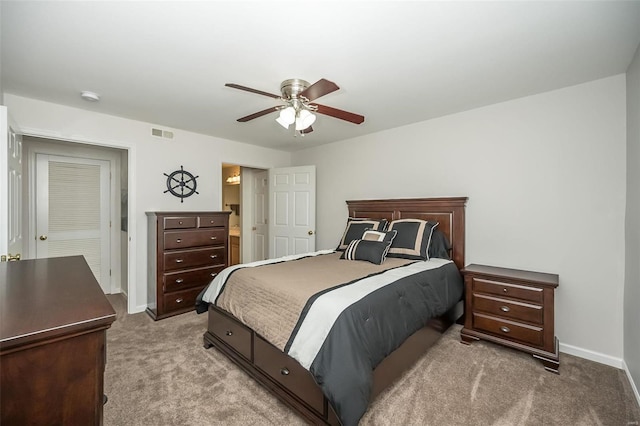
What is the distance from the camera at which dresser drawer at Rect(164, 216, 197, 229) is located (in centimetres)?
333

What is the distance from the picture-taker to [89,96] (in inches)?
104

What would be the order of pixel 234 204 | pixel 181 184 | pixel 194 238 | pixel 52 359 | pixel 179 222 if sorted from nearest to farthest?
pixel 52 359, pixel 179 222, pixel 194 238, pixel 181 184, pixel 234 204

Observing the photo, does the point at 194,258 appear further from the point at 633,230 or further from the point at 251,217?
the point at 633,230

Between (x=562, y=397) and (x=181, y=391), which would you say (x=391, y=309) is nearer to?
(x=562, y=397)

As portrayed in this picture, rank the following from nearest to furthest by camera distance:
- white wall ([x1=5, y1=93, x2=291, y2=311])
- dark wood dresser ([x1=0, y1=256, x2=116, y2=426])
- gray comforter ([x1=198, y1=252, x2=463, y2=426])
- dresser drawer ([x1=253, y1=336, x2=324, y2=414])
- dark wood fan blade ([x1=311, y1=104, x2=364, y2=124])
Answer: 1. dark wood dresser ([x1=0, y1=256, x2=116, y2=426])
2. gray comforter ([x1=198, y1=252, x2=463, y2=426])
3. dresser drawer ([x1=253, y1=336, x2=324, y2=414])
4. dark wood fan blade ([x1=311, y1=104, x2=364, y2=124])
5. white wall ([x1=5, y1=93, x2=291, y2=311])

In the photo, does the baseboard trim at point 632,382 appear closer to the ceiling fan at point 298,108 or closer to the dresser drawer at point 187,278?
the ceiling fan at point 298,108

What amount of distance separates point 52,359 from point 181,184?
11.3 ft

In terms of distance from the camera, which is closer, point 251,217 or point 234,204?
point 251,217

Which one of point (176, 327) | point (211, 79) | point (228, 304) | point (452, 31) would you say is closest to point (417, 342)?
point (228, 304)

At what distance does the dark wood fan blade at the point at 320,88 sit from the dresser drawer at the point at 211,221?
226 cm

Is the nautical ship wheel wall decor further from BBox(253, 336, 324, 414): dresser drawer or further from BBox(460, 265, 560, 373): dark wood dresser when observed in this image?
BBox(460, 265, 560, 373): dark wood dresser

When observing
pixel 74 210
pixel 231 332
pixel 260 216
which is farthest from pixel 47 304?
pixel 260 216

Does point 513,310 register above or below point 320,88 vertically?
below

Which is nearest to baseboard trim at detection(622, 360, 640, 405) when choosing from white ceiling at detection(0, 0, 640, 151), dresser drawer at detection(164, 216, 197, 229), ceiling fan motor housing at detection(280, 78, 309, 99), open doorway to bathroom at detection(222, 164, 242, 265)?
white ceiling at detection(0, 0, 640, 151)
